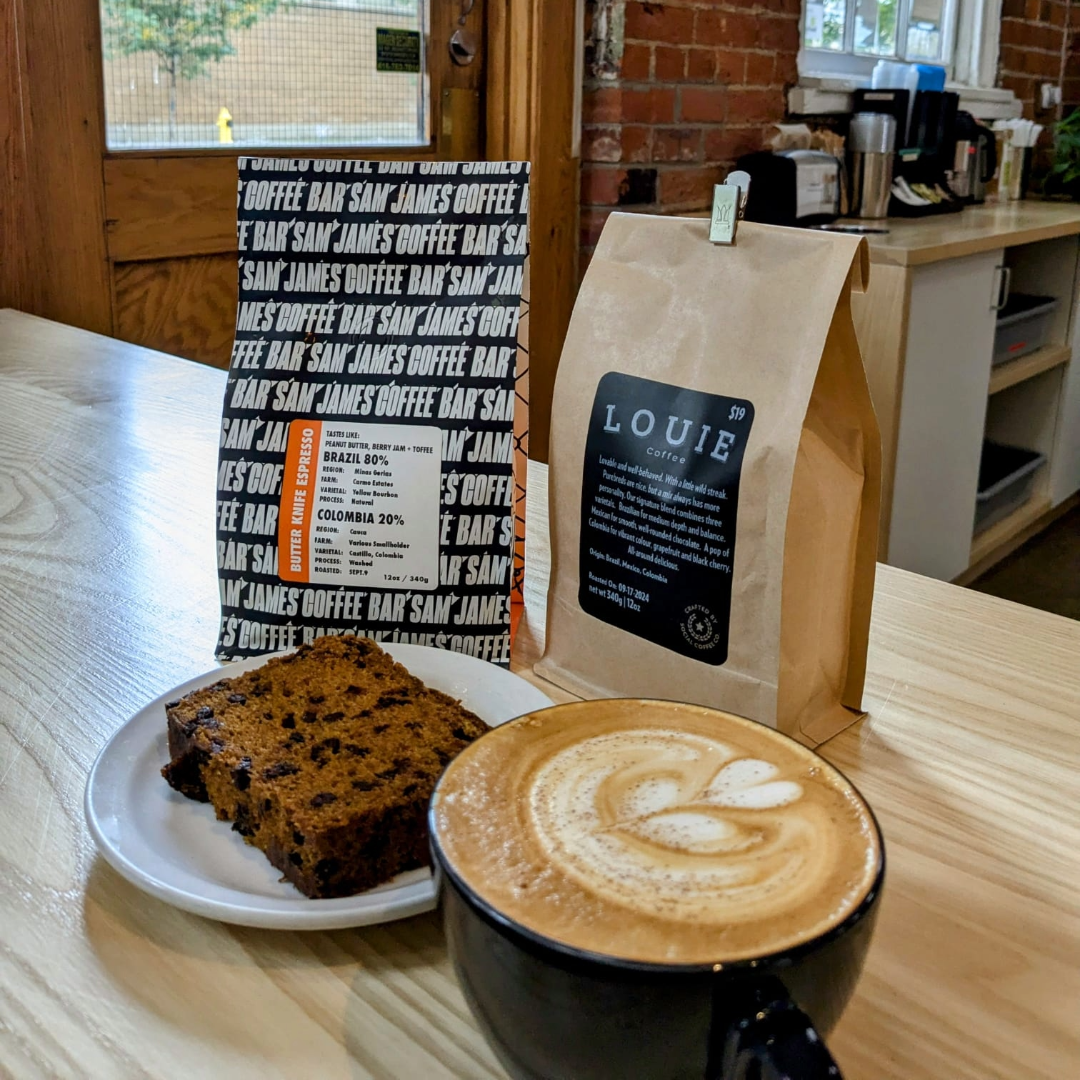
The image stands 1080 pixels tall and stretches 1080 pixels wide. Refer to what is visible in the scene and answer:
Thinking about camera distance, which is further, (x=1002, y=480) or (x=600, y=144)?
(x=1002, y=480)

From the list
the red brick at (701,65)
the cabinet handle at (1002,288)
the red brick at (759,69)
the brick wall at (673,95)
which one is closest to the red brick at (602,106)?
the brick wall at (673,95)

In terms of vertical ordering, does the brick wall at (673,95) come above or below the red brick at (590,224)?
above

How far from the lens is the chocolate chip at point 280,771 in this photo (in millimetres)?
477

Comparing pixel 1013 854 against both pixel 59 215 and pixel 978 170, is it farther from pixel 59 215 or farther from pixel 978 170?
pixel 978 170

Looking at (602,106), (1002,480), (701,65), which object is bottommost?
(1002,480)

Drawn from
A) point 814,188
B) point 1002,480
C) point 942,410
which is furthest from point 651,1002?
point 1002,480

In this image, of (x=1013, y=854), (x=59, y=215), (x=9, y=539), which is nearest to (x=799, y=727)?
(x=1013, y=854)

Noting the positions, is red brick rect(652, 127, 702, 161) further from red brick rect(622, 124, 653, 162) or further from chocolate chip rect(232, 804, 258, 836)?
chocolate chip rect(232, 804, 258, 836)

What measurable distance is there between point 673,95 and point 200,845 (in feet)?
7.86

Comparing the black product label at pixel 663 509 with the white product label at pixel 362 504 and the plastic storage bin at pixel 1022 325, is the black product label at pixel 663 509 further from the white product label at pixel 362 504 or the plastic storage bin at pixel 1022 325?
the plastic storage bin at pixel 1022 325

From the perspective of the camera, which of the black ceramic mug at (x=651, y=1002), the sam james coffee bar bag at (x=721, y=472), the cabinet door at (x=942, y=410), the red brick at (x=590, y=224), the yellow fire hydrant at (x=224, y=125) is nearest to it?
the black ceramic mug at (x=651, y=1002)

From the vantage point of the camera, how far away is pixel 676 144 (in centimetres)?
258

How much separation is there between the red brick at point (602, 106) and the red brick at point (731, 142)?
291 millimetres

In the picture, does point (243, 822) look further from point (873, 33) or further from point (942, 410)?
point (873, 33)
